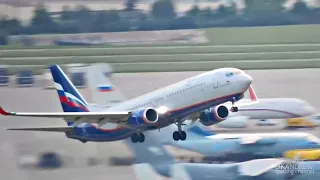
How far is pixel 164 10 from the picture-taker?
116 ft

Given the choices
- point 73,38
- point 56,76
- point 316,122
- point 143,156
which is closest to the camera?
point 143,156

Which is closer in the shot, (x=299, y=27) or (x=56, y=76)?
(x=56, y=76)

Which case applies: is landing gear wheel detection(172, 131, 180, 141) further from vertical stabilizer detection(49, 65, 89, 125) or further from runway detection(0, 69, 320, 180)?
vertical stabilizer detection(49, 65, 89, 125)

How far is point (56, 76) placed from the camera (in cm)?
2644

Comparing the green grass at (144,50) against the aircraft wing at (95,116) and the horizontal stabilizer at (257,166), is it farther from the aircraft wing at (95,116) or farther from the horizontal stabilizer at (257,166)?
the horizontal stabilizer at (257,166)

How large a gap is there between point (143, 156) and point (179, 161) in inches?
34.6

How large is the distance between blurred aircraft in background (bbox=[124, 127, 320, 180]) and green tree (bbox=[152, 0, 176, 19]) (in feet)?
41.8

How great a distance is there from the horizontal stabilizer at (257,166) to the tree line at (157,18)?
41.6 ft

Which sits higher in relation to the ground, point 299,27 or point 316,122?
point 299,27

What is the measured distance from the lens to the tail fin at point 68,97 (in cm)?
2591

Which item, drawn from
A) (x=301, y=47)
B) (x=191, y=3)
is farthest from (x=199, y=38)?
(x=301, y=47)

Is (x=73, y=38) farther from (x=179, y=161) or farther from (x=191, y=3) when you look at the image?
(x=179, y=161)

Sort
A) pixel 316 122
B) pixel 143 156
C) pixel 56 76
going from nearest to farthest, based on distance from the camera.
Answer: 1. pixel 143 156
2. pixel 56 76
3. pixel 316 122

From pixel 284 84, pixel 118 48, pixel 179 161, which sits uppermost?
pixel 118 48
